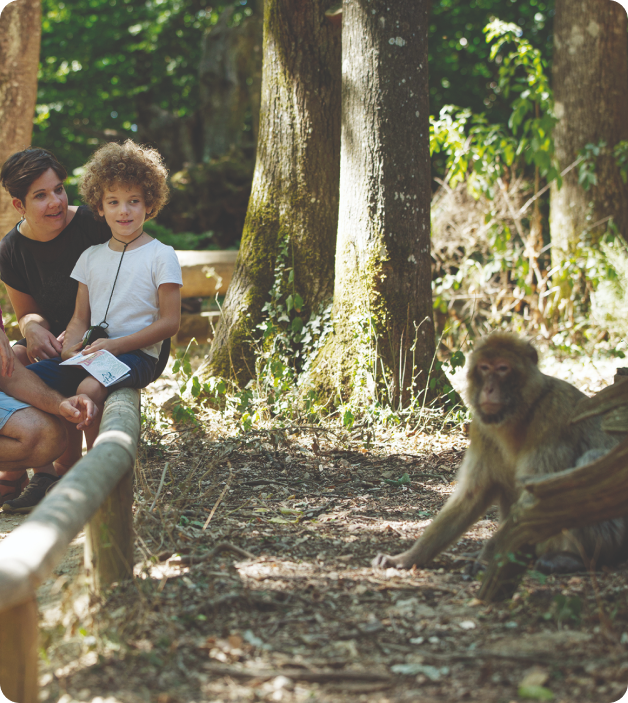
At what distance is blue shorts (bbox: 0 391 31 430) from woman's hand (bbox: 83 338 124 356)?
463 mm

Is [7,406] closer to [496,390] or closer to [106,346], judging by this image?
[106,346]

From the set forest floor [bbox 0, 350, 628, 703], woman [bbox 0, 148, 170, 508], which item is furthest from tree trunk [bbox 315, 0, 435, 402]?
woman [bbox 0, 148, 170, 508]

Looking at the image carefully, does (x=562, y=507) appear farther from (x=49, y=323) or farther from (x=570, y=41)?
→ (x=570, y=41)

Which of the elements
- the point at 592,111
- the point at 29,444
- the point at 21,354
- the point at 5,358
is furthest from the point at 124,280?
the point at 592,111

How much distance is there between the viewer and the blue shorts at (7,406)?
365cm

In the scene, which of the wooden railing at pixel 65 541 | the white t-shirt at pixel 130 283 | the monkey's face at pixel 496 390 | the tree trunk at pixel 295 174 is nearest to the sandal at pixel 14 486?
the white t-shirt at pixel 130 283

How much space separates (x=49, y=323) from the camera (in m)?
4.20

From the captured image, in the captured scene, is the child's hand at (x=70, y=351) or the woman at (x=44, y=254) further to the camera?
the woman at (x=44, y=254)

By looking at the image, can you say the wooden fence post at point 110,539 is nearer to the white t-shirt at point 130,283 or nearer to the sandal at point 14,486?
the white t-shirt at point 130,283

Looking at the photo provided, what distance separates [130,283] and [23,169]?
0.86 meters

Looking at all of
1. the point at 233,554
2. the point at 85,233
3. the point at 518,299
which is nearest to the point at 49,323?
the point at 85,233

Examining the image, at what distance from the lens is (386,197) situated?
16.5 feet

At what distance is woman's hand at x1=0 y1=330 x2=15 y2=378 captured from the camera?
11.9 ft

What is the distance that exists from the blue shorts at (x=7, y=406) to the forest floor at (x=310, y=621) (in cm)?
67
